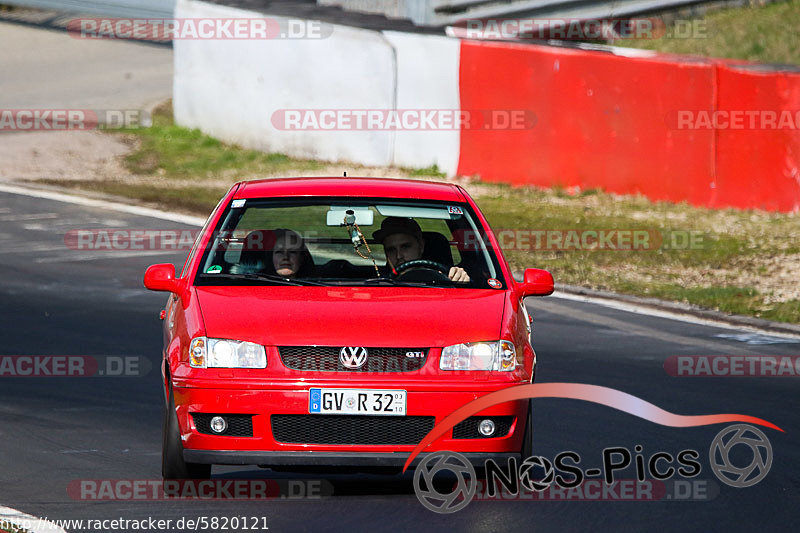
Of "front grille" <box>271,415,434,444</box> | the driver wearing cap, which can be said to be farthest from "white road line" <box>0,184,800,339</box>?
"front grille" <box>271,415,434,444</box>

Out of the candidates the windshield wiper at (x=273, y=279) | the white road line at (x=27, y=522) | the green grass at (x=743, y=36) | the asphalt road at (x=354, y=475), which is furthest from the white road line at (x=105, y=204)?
the white road line at (x=27, y=522)

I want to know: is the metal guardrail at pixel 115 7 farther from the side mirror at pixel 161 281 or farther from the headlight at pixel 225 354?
the headlight at pixel 225 354

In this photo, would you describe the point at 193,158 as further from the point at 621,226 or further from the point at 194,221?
the point at 621,226

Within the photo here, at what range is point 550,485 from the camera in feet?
25.8

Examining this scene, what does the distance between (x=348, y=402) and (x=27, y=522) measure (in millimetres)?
1606

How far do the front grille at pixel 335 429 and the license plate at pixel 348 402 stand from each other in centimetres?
3

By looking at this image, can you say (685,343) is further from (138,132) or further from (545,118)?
(138,132)

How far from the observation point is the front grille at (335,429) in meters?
7.10

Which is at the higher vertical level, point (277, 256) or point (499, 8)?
point (499, 8)

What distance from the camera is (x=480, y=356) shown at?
732 cm

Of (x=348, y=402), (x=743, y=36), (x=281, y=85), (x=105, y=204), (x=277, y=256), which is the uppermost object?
(x=743, y=36)

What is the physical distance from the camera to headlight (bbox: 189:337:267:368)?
7.17m

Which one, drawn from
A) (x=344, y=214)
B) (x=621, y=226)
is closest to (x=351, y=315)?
(x=344, y=214)

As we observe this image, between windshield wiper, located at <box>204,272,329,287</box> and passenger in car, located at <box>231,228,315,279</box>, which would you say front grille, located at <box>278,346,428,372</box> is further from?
passenger in car, located at <box>231,228,315,279</box>
